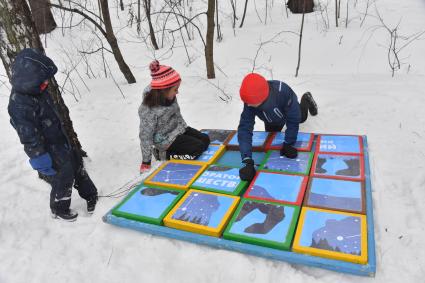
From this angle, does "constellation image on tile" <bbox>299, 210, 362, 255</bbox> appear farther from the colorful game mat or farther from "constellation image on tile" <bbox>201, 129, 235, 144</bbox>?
"constellation image on tile" <bbox>201, 129, 235, 144</bbox>

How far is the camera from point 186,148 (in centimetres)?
316

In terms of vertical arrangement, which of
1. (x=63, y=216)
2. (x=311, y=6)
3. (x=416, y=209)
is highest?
(x=311, y=6)

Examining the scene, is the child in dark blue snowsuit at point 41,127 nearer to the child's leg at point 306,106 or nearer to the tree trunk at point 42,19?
the child's leg at point 306,106

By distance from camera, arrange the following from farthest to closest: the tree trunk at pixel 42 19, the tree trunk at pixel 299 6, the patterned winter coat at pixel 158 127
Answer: the tree trunk at pixel 42 19 → the tree trunk at pixel 299 6 → the patterned winter coat at pixel 158 127

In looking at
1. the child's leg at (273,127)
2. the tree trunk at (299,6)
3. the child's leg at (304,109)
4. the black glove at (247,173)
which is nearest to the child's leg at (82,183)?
the black glove at (247,173)

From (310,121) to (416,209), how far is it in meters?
1.67

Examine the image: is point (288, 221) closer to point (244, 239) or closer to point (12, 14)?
point (244, 239)

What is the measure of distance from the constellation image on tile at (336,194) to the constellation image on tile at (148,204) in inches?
40.1

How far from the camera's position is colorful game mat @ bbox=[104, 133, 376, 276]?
1950 millimetres

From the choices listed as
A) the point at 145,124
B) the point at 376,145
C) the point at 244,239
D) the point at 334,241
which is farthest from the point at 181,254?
the point at 376,145

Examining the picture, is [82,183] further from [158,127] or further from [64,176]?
[158,127]

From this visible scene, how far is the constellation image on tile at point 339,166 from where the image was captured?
261cm

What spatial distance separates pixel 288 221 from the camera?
214cm

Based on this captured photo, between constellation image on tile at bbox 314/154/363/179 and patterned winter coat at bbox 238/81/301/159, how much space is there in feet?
1.13
